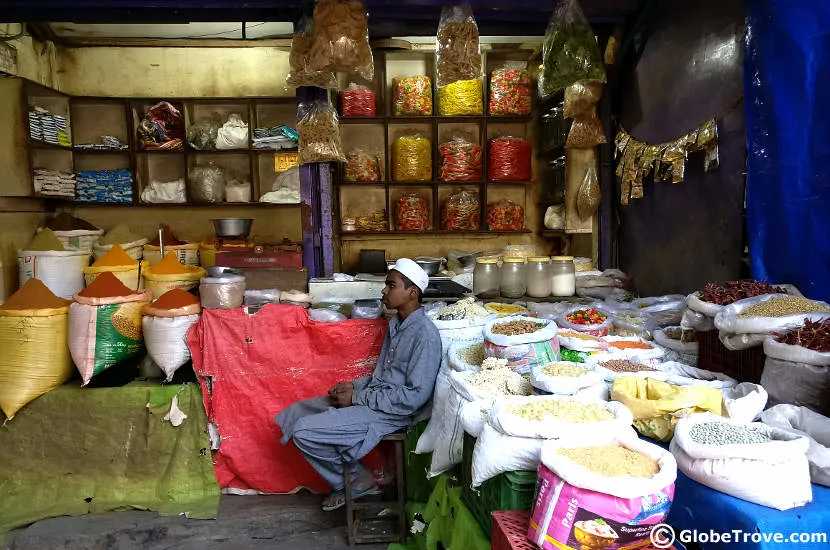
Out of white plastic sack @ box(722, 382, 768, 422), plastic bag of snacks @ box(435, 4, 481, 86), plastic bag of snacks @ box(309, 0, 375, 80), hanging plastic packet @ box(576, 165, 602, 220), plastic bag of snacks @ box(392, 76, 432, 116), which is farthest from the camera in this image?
plastic bag of snacks @ box(392, 76, 432, 116)

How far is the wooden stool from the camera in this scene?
2.40 m

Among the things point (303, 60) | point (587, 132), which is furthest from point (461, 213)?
point (303, 60)

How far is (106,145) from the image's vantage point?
15.3 ft

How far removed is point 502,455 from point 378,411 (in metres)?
1.06

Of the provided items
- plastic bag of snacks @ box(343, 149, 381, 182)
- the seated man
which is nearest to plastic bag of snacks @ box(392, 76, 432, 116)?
plastic bag of snacks @ box(343, 149, 381, 182)

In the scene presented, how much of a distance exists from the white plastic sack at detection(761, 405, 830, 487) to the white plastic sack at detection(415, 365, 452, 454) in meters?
1.02

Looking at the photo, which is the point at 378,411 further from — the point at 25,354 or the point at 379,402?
the point at 25,354

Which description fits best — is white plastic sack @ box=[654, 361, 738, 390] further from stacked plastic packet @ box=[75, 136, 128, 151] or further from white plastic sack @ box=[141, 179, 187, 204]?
stacked plastic packet @ box=[75, 136, 128, 151]

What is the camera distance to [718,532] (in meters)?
1.25

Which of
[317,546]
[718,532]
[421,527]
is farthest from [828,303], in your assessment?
[317,546]

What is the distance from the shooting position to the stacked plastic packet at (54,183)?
4.30 m

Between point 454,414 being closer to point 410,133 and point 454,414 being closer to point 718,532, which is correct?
point 718,532

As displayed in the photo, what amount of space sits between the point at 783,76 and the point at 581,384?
1516 millimetres

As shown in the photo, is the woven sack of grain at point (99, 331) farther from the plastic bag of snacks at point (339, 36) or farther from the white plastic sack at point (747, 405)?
the white plastic sack at point (747, 405)
